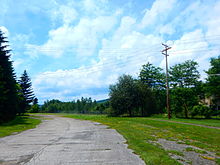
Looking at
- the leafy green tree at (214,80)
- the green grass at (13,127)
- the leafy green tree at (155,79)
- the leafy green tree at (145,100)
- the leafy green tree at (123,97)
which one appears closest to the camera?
the green grass at (13,127)

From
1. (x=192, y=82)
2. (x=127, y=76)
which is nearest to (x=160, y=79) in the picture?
(x=192, y=82)

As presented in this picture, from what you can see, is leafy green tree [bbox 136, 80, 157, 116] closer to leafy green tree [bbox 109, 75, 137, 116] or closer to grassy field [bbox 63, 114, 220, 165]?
leafy green tree [bbox 109, 75, 137, 116]

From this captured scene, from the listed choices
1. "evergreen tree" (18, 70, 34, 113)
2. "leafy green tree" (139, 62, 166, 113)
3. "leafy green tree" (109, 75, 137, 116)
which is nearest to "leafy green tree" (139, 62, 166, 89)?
"leafy green tree" (139, 62, 166, 113)

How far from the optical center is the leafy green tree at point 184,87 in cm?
3716

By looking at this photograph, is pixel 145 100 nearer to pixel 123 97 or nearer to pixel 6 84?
pixel 123 97

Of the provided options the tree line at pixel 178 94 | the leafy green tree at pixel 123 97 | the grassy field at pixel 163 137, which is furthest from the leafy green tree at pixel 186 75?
the grassy field at pixel 163 137

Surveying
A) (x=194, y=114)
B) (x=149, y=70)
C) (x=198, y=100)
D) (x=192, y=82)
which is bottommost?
(x=194, y=114)

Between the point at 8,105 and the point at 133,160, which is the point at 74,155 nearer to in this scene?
the point at 133,160

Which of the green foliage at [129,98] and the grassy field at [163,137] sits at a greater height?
the green foliage at [129,98]

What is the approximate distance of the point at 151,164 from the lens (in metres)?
4.82

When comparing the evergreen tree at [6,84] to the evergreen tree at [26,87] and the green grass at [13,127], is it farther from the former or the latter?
the evergreen tree at [26,87]

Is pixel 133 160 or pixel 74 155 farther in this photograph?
pixel 74 155

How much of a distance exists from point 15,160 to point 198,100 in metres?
40.1

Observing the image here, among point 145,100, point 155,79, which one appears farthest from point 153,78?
point 145,100
